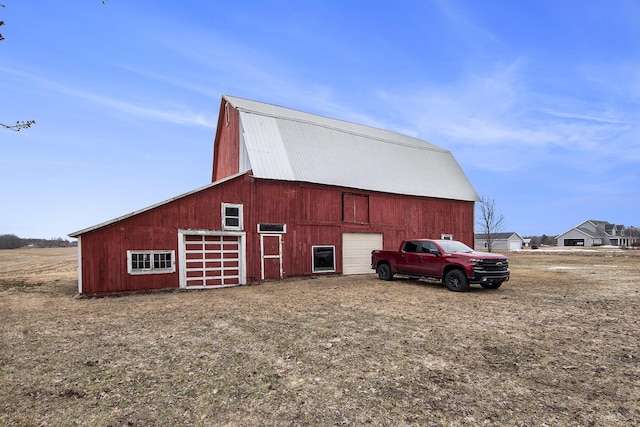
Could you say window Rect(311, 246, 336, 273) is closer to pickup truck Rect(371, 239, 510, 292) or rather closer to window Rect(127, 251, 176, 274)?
pickup truck Rect(371, 239, 510, 292)

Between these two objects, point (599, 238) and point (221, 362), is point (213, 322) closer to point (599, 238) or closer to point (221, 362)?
point (221, 362)

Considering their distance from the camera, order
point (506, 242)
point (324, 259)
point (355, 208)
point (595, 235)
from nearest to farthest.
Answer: point (324, 259)
point (355, 208)
point (506, 242)
point (595, 235)

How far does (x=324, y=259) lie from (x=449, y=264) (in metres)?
7.24

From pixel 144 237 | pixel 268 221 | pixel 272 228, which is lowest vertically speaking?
pixel 144 237

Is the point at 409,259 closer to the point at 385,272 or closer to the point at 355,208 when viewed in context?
the point at 385,272

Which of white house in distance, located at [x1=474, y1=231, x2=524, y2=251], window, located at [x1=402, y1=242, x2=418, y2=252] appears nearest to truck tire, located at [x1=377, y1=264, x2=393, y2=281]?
window, located at [x1=402, y1=242, x2=418, y2=252]

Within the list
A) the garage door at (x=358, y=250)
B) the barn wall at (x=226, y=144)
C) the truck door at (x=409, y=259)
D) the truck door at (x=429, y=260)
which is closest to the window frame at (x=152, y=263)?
the barn wall at (x=226, y=144)

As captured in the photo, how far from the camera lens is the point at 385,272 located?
57.8 ft

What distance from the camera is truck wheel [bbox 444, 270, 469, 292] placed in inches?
539

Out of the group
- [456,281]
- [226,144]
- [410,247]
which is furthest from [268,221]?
[456,281]

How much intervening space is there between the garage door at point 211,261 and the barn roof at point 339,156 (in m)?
3.56

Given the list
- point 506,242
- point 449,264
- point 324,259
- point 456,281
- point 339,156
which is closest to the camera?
point 456,281

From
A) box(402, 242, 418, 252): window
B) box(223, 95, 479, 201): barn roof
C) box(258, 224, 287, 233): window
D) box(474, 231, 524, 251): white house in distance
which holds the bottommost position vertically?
box(474, 231, 524, 251): white house in distance

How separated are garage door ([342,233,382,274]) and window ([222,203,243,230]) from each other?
6086mm
